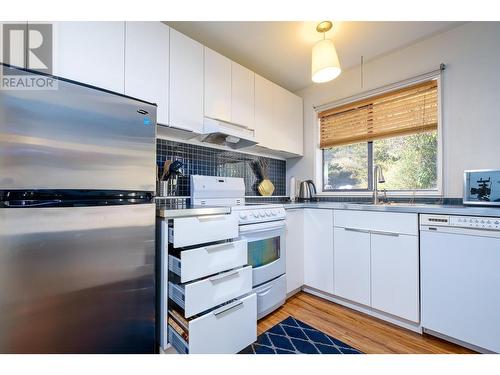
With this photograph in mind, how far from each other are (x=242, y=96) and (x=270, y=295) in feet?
5.83

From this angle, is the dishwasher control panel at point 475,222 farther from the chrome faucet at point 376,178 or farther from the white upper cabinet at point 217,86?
the white upper cabinet at point 217,86

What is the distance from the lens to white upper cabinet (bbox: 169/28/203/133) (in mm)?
1554

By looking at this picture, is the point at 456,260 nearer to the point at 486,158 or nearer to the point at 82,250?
the point at 486,158

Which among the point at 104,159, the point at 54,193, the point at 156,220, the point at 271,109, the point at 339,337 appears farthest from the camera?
the point at 271,109

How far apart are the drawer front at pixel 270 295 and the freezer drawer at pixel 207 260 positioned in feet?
1.45

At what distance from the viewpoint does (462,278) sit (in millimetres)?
1342

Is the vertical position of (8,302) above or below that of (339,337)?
above

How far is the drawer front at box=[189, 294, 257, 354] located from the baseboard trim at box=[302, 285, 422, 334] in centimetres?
97

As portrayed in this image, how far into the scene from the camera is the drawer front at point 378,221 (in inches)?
61.2

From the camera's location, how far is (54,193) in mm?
875

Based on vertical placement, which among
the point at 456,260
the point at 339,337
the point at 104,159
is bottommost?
the point at 339,337

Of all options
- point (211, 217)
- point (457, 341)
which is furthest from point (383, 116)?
point (211, 217)
